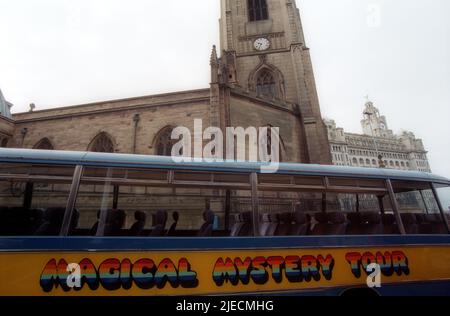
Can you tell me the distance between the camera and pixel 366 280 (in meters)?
3.97

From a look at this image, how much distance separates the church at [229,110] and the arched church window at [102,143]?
7 cm

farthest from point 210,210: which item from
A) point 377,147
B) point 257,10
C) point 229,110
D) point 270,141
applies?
point 377,147

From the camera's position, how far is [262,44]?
24.5 metres

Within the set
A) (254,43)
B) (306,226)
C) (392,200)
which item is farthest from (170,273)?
(254,43)

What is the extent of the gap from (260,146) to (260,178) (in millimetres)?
13009

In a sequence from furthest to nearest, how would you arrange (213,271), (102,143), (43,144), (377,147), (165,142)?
(377,147)
(43,144)
(102,143)
(165,142)
(213,271)

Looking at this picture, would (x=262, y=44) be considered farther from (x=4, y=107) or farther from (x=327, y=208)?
(x=4, y=107)

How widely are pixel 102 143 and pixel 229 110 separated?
9.74 metres

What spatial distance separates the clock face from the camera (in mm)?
24312

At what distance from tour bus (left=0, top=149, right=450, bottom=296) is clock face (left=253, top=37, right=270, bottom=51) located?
22.3m

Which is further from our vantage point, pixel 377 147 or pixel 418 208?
pixel 377 147

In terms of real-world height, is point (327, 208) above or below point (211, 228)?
above

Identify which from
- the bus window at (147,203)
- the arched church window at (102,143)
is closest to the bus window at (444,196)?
the bus window at (147,203)
